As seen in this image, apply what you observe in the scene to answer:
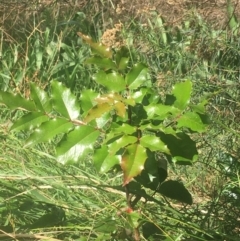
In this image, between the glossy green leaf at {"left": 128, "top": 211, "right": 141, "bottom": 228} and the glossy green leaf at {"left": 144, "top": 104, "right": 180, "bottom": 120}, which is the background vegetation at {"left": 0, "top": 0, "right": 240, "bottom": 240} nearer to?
the glossy green leaf at {"left": 128, "top": 211, "right": 141, "bottom": 228}

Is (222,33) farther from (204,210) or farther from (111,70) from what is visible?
(111,70)

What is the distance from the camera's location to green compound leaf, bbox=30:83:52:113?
1360 millimetres

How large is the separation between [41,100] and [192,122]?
333 mm

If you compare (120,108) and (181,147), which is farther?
(181,147)

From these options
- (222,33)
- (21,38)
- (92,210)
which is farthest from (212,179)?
(21,38)

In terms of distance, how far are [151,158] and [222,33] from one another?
1737 millimetres

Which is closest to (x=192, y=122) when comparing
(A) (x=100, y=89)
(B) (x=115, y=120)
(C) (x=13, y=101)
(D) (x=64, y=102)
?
(B) (x=115, y=120)

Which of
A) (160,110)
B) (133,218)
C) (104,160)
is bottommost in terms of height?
(133,218)

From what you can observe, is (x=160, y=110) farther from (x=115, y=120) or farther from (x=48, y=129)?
(x=48, y=129)

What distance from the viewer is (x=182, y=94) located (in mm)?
1348

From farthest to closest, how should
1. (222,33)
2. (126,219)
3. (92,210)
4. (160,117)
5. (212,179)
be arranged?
(222,33), (212,179), (92,210), (126,219), (160,117)

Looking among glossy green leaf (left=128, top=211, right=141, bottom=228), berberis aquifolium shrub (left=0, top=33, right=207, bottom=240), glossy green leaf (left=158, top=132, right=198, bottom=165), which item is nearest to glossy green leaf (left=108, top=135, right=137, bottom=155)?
berberis aquifolium shrub (left=0, top=33, right=207, bottom=240)

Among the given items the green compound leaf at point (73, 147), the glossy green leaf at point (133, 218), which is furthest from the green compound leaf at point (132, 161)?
the glossy green leaf at point (133, 218)

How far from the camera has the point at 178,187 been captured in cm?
148
